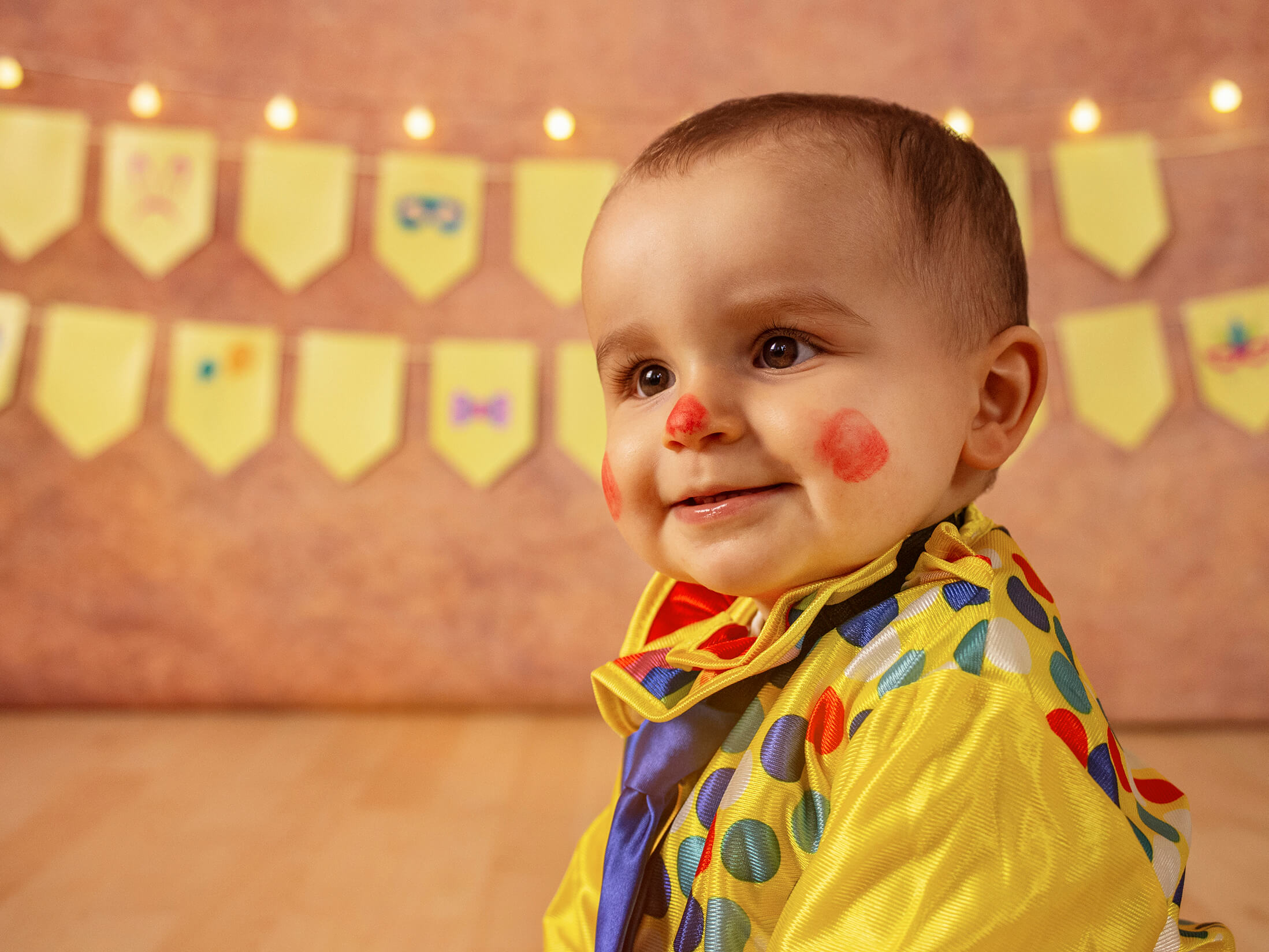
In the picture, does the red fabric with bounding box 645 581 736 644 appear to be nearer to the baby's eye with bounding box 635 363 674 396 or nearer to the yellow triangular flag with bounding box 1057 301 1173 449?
the baby's eye with bounding box 635 363 674 396

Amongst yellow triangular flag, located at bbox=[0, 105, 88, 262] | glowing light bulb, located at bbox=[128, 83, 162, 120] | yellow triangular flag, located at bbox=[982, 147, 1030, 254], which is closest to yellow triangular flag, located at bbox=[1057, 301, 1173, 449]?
yellow triangular flag, located at bbox=[982, 147, 1030, 254]

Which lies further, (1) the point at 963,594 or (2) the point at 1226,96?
(2) the point at 1226,96

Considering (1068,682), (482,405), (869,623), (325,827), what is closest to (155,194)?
(482,405)

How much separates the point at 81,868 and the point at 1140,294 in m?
2.03

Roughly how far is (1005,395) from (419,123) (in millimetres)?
1640

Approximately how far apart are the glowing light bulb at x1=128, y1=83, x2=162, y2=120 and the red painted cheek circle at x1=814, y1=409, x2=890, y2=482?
74.7 inches

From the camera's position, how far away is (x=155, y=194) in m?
1.85

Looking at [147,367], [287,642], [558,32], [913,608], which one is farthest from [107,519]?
[913,608]

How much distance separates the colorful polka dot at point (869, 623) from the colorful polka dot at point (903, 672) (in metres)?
0.04

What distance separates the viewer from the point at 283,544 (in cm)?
190

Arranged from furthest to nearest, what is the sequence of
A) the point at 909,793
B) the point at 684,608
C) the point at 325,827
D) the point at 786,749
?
the point at 325,827 < the point at 684,608 < the point at 786,749 < the point at 909,793

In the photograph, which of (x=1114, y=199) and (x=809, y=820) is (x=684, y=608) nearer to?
(x=809, y=820)

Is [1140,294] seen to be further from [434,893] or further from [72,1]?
[72,1]

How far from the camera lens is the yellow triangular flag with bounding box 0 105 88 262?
1816 mm
